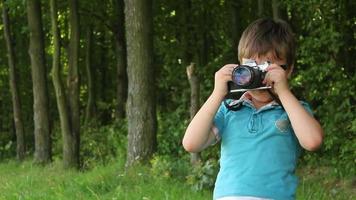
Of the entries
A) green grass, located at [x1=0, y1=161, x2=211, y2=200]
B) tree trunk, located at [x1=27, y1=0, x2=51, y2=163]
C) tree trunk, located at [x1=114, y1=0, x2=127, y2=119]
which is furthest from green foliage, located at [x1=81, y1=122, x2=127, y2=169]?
green grass, located at [x1=0, y1=161, x2=211, y2=200]

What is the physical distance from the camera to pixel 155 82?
1369 cm

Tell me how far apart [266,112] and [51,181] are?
7005 mm

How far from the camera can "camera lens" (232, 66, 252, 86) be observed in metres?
2.78

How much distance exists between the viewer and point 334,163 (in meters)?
8.95

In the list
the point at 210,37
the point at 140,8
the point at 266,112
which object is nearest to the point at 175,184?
the point at 140,8

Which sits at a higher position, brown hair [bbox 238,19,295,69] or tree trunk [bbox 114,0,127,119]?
brown hair [bbox 238,19,295,69]

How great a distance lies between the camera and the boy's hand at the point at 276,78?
9.21 ft

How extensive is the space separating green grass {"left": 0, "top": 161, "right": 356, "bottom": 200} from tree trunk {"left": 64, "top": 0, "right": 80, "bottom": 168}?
8.81 ft

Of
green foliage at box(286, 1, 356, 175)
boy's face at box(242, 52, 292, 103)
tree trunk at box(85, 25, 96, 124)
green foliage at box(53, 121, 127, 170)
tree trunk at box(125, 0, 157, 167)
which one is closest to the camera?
boy's face at box(242, 52, 292, 103)

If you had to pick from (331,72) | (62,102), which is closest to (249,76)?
(331,72)

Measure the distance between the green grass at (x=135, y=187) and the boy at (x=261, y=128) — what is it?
3.90m

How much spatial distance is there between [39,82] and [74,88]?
2.12m

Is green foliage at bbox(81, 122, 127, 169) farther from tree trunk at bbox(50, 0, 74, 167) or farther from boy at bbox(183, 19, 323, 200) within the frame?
boy at bbox(183, 19, 323, 200)

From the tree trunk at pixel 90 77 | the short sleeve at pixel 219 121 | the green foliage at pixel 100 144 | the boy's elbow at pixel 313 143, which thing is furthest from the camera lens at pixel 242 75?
the tree trunk at pixel 90 77
